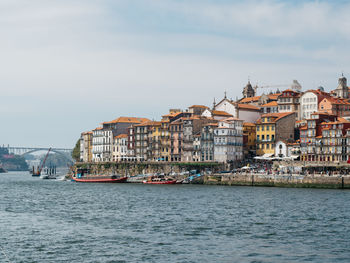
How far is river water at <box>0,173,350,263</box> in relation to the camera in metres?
40.8

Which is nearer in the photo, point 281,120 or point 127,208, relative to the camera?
point 127,208

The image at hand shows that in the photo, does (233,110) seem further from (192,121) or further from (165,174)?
(165,174)

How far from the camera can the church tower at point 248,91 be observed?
195m

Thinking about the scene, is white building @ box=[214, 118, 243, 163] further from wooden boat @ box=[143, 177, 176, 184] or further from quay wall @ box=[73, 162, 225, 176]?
wooden boat @ box=[143, 177, 176, 184]

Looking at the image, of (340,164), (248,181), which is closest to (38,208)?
(248,181)

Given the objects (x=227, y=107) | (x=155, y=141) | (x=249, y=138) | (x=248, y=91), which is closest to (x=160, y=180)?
(x=155, y=141)

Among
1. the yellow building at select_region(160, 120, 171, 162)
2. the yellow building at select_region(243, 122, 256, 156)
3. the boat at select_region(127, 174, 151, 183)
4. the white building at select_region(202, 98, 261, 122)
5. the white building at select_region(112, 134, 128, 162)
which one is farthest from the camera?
the white building at select_region(112, 134, 128, 162)

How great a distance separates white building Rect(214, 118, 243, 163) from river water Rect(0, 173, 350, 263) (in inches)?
2190

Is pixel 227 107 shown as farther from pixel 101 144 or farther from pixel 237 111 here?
pixel 101 144

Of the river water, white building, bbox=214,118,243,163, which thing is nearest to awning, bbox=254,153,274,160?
white building, bbox=214,118,243,163

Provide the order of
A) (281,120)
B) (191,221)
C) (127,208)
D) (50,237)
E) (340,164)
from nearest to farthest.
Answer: (50,237), (191,221), (127,208), (340,164), (281,120)

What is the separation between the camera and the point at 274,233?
1969 inches

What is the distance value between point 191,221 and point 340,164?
201 feet

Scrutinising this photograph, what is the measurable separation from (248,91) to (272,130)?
2358 inches
